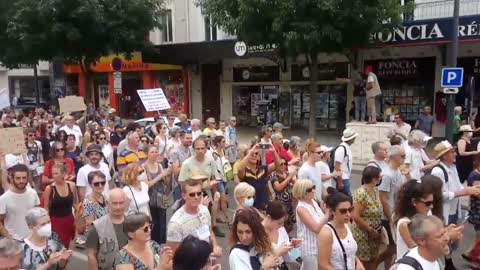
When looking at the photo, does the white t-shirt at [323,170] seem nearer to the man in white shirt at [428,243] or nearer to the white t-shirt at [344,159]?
the white t-shirt at [344,159]

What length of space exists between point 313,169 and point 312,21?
29.7 ft

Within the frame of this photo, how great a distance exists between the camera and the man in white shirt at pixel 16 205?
5.28 metres

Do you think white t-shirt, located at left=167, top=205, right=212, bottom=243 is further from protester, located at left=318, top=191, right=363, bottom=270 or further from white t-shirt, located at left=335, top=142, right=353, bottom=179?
white t-shirt, located at left=335, top=142, right=353, bottom=179

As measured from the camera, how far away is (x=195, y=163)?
6.85m

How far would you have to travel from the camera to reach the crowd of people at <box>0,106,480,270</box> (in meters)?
3.76

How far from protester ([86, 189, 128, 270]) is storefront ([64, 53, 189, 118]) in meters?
20.7

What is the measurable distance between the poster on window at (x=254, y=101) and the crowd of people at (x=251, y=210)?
14984 mm

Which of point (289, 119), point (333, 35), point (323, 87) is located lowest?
point (289, 119)

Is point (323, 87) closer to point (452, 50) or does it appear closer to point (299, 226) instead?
point (452, 50)

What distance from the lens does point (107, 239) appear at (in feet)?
14.0

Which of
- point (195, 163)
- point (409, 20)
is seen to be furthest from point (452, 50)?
point (195, 163)

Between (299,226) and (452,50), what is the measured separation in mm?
8636

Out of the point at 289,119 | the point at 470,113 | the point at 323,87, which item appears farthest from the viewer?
the point at 289,119

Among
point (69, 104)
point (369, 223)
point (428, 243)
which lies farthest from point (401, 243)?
point (69, 104)
